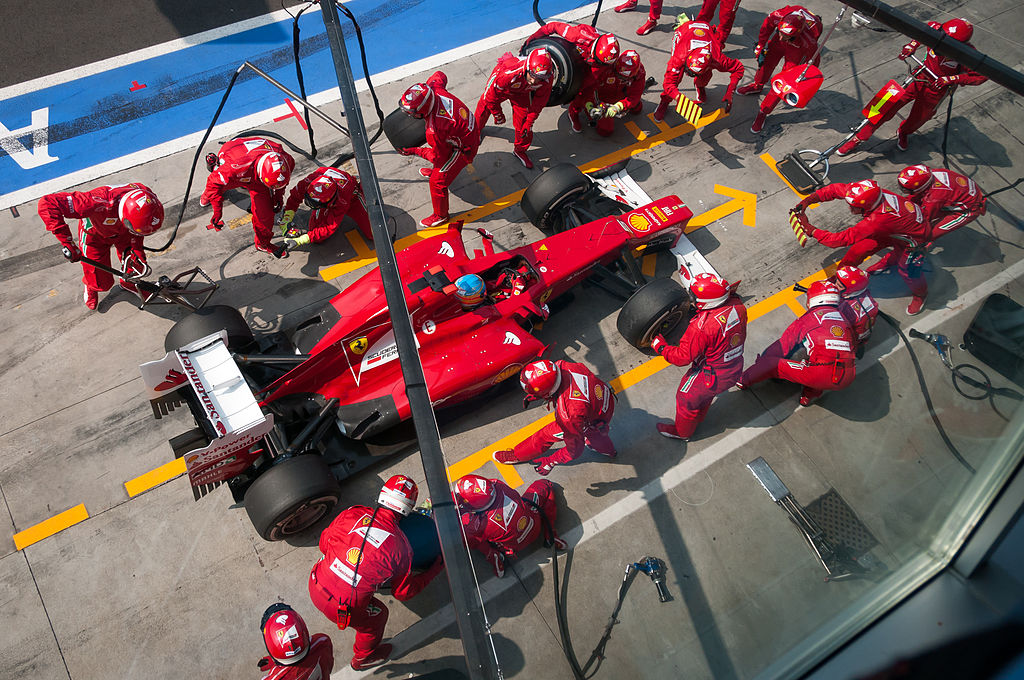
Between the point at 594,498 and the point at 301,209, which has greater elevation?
the point at 301,209

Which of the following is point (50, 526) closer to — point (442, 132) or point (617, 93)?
point (442, 132)

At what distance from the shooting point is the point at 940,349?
163 inches

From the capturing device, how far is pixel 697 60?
7.61 meters

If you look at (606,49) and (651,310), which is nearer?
(651,310)

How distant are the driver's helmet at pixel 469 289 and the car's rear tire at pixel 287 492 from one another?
1868 mm

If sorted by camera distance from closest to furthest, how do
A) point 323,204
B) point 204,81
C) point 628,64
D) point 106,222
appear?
point 106,222
point 323,204
point 628,64
point 204,81

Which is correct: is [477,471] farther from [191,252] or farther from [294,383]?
[191,252]

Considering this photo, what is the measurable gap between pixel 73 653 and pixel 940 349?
6907 mm

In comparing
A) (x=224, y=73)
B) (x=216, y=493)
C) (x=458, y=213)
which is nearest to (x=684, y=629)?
(x=216, y=493)

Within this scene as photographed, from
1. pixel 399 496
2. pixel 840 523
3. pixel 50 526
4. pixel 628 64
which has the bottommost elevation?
pixel 50 526

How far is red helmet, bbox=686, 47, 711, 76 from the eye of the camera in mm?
7609

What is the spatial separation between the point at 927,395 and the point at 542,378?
2.50 m

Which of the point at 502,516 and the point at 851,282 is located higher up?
the point at 851,282

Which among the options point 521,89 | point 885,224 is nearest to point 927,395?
point 885,224
